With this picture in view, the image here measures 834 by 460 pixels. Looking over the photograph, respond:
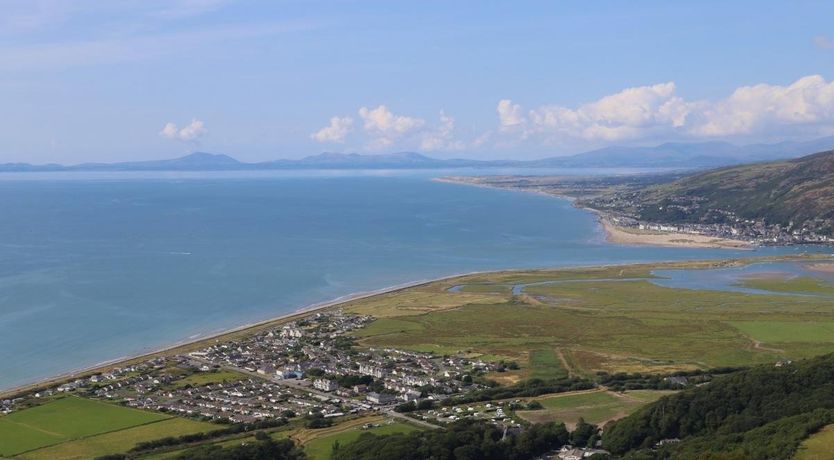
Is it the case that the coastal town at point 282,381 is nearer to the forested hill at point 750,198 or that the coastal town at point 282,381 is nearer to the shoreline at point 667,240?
the shoreline at point 667,240

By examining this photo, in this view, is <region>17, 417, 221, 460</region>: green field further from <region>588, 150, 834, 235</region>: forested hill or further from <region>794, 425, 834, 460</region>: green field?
<region>588, 150, 834, 235</region>: forested hill

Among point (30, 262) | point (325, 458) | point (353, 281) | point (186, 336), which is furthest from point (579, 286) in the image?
point (30, 262)

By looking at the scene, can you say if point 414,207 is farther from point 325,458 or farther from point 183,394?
point 325,458

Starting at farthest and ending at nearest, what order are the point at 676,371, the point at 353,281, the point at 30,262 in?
the point at 30,262 < the point at 353,281 < the point at 676,371

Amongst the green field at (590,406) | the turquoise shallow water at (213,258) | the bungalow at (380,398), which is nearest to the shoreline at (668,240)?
the turquoise shallow water at (213,258)

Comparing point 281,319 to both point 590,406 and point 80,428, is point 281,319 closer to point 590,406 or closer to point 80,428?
point 80,428

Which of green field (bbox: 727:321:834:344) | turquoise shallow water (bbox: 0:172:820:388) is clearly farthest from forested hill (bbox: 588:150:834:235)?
green field (bbox: 727:321:834:344)

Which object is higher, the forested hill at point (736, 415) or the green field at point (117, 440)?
the forested hill at point (736, 415)
